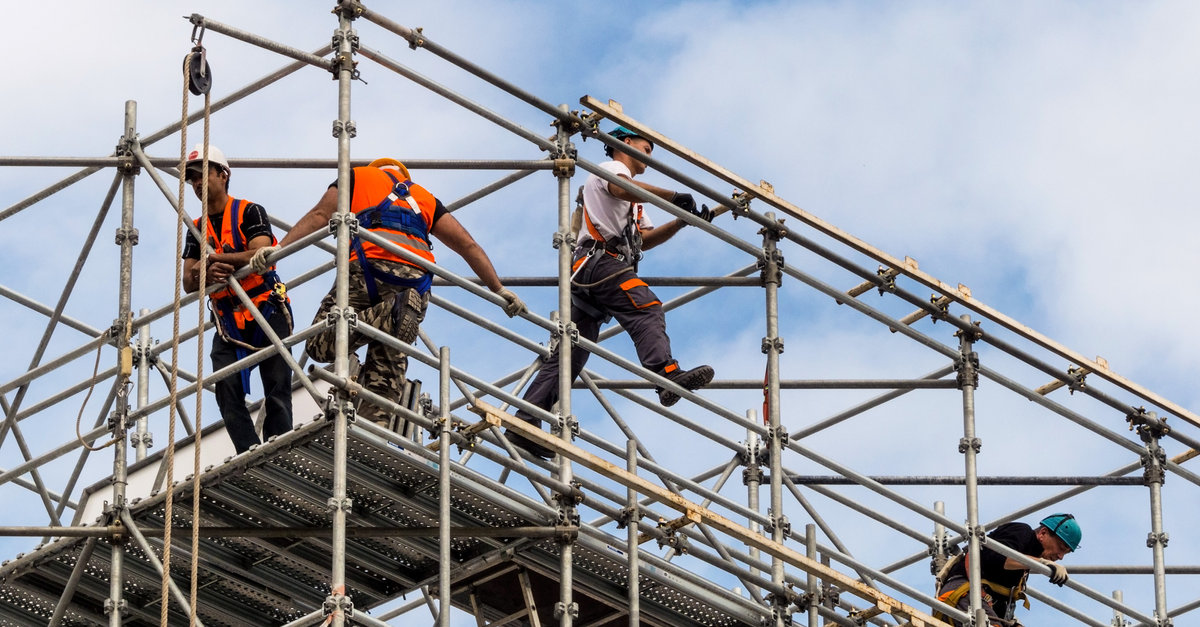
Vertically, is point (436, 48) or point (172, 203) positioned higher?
point (436, 48)

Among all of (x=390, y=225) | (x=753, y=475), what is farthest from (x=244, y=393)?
(x=753, y=475)

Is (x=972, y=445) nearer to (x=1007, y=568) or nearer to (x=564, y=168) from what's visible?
(x=1007, y=568)

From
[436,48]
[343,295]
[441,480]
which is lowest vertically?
[441,480]

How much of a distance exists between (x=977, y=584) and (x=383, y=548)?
4.86 metres

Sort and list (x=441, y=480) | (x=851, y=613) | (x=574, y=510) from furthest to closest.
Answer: (x=851, y=613) → (x=574, y=510) → (x=441, y=480)

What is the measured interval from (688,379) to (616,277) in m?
1.11

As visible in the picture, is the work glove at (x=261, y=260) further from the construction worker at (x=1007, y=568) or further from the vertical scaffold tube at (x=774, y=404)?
the construction worker at (x=1007, y=568)

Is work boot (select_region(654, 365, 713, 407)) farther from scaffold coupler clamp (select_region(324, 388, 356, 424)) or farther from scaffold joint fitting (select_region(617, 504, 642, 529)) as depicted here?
scaffold coupler clamp (select_region(324, 388, 356, 424))

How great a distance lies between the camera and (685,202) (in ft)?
63.6

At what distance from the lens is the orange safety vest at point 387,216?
57.4 feet

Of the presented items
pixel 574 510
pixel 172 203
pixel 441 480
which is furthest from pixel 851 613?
pixel 172 203

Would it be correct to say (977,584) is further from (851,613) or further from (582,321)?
(582,321)

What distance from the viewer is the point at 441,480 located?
1619 centimetres

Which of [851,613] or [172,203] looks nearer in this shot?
[172,203]
